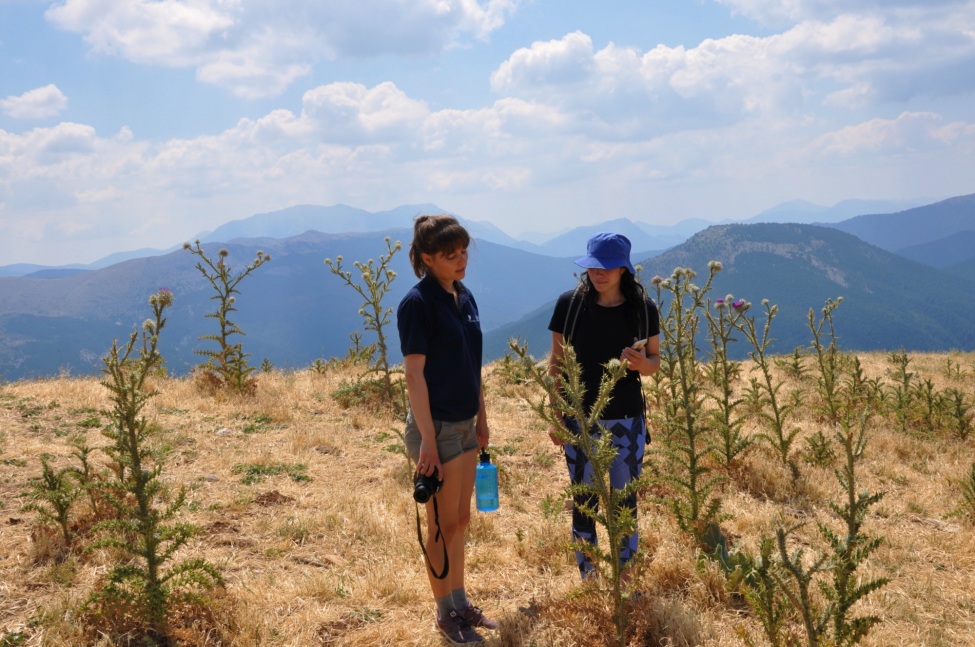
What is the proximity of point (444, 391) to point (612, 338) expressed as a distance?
997mm

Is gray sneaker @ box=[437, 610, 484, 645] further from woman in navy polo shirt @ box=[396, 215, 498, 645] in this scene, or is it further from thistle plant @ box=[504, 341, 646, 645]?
thistle plant @ box=[504, 341, 646, 645]

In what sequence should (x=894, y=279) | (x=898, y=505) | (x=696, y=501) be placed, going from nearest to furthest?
(x=696, y=501)
(x=898, y=505)
(x=894, y=279)

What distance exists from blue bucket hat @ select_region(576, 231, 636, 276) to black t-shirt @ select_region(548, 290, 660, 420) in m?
0.22

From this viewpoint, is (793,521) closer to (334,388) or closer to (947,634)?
(947,634)

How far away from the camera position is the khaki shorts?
2959mm

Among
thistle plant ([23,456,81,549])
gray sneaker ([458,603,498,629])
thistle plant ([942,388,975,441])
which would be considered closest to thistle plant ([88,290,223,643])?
thistle plant ([23,456,81,549])

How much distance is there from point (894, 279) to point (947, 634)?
210 meters

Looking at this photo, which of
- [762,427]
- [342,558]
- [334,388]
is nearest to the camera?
[342,558]

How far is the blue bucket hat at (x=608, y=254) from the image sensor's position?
3.19 meters

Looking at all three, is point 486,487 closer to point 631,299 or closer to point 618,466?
point 618,466

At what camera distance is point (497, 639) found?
303cm

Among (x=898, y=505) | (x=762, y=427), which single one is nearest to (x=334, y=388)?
(x=762, y=427)

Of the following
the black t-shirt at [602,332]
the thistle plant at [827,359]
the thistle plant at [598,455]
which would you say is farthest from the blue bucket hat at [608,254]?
the thistle plant at [827,359]

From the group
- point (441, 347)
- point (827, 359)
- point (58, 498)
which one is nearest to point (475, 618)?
point (441, 347)
